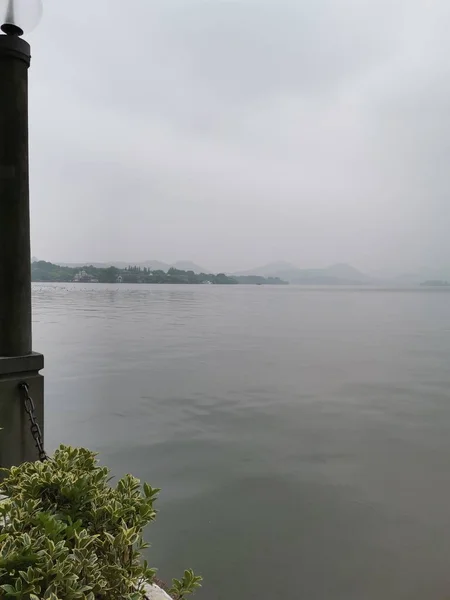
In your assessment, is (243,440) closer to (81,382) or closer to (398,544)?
(398,544)

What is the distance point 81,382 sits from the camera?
28.1 ft

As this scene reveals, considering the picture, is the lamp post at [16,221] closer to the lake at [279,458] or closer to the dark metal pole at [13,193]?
the dark metal pole at [13,193]

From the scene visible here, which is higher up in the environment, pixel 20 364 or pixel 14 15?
pixel 14 15

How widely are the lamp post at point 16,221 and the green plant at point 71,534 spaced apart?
0.88m

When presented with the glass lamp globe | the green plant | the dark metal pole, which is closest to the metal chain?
the dark metal pole

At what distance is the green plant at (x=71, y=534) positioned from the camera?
3.64 feet

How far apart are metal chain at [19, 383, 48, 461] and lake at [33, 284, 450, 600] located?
151 centimetres

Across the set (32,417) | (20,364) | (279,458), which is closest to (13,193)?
(20,364)

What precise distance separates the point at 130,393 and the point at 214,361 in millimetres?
3325

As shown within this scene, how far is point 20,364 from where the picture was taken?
8.21 ft

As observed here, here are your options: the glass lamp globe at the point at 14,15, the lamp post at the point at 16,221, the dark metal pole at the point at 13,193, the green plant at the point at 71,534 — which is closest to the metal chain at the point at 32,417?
the lamp post at the point at 16,221

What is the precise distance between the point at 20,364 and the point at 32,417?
299mm

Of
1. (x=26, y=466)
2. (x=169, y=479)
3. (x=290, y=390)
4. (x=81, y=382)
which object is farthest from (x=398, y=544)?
(x=81, y=382)

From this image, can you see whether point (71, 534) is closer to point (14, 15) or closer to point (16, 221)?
point (16, 221)
